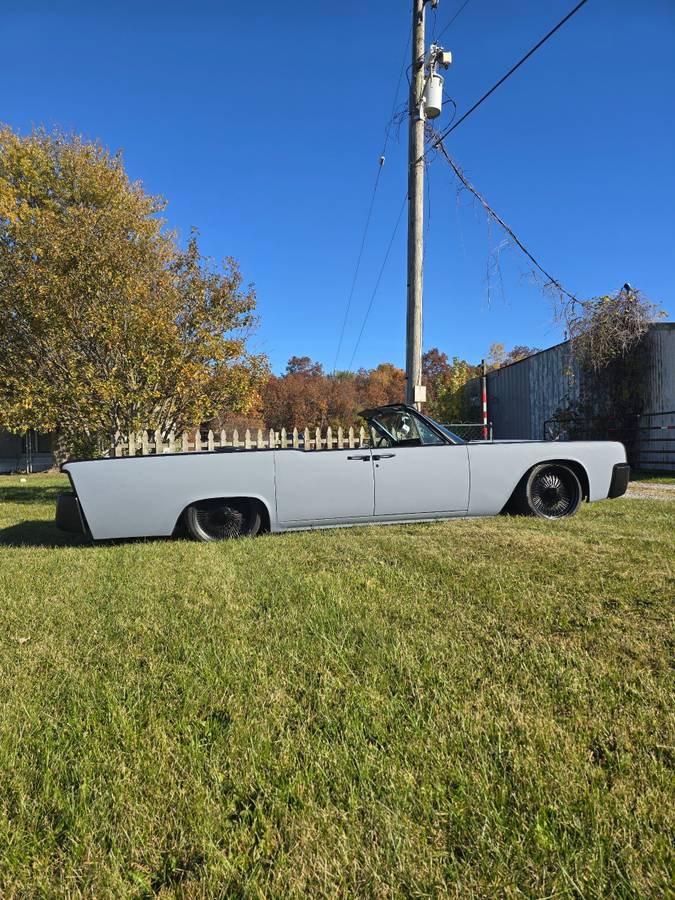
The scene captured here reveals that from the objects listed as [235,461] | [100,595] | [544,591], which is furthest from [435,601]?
[235,461]

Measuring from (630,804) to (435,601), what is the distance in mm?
1595

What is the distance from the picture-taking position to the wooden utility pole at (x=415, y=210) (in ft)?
30.1

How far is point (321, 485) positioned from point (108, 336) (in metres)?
5.71

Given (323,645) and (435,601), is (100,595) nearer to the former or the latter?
(323,645)

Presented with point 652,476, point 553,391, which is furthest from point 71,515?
point 553,391

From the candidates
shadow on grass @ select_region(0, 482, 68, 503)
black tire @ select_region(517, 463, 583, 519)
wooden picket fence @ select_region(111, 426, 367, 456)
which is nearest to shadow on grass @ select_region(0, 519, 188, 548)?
wooden picket fence @ select_region(111, 426, 367, 456)

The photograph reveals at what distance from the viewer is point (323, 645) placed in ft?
7.86

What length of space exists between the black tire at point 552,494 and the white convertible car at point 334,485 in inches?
0.4

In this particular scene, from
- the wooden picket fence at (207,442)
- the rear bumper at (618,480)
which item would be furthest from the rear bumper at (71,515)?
the rear bumper at (618,480)

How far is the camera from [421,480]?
16.4 ft

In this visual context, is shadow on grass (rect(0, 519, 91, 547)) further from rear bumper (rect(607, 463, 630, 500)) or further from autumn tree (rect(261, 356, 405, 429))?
autumn tree (rect(261, 356, 405, 429))

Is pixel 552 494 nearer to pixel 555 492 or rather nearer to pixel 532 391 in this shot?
pixel 555 492

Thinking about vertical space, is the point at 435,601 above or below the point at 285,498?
below

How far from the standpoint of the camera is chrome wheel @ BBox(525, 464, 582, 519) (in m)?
5.41
